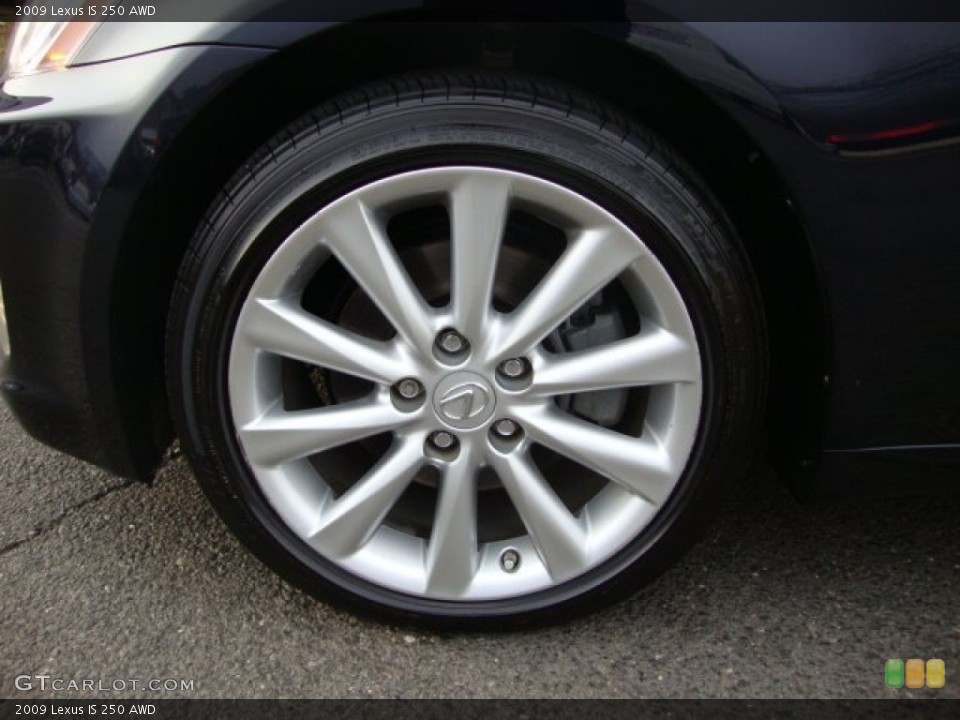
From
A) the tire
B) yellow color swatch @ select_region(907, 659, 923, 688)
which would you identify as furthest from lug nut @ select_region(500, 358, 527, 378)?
yellow color swatch @ select_region(907, 659, 923, 688)

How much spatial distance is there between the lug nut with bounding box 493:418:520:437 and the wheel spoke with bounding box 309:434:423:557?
0.42ft

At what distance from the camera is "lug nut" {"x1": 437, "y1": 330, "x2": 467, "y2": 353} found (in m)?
1.59

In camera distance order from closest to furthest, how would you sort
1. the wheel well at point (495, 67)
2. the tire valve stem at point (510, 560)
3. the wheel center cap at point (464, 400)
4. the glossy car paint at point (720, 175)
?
1. the glossy car paint at point (720, 175)
2. the wheel well at point (495, 67)
3. the wheel center cap at point (464, 400)
4. the tire valve stem at point (510, 560)

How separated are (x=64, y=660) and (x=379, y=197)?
988 mm

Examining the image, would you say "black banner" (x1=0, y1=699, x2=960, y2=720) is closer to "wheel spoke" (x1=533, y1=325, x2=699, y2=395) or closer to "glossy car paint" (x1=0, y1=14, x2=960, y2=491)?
"glossy car paint" (x1=0, y1=14, x2=960, y2=491)

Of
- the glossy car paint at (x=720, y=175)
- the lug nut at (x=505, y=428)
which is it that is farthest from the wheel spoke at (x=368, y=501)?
the glossy car paint at (x=720, y=175)

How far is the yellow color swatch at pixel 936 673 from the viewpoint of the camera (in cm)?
161

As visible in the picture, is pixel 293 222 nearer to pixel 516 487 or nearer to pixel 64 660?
pixel 516 487

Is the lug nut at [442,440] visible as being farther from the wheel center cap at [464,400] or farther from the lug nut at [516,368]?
the lug nut at [516,368]

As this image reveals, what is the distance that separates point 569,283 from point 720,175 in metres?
0.31

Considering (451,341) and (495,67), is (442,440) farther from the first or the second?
(495,67)

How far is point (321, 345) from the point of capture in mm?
1587

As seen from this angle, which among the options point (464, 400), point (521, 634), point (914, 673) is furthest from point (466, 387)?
point (914, 673)

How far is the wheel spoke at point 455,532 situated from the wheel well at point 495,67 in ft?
1.84
